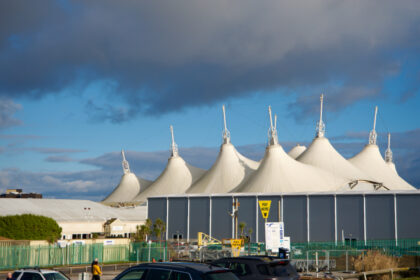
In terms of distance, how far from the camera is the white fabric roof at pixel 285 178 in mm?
75875

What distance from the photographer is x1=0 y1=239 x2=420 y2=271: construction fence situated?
32938 mm

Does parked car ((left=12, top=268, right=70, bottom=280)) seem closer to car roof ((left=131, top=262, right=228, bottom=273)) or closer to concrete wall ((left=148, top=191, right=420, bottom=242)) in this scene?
car roof ((left=131, top=262, right=228, bottom=273))

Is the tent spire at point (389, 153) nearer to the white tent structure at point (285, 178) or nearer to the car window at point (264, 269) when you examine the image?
the white tent structure at point (285, 178)

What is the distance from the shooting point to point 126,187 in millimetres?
116812

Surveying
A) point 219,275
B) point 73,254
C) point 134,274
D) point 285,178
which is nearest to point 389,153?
point 285,178

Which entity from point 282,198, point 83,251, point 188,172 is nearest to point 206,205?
point 282,198

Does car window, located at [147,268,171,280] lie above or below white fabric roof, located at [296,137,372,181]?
below

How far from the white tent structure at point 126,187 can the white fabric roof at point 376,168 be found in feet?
150

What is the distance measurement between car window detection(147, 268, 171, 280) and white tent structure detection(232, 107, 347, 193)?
63.9 metres

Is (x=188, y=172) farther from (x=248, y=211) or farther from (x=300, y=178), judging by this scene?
(x=248, y=211)

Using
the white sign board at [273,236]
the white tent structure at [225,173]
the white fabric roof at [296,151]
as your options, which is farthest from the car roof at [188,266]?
the white fabric roof at [296,151]

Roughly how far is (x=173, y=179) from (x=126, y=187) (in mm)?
16831

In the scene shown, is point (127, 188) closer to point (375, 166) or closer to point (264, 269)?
point (375, 166)

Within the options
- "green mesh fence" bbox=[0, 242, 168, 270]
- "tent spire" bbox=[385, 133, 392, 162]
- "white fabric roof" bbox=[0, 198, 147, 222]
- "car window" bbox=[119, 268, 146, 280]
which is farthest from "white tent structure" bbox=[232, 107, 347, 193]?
"car window" bbox=[119, 268, 146, 280]
